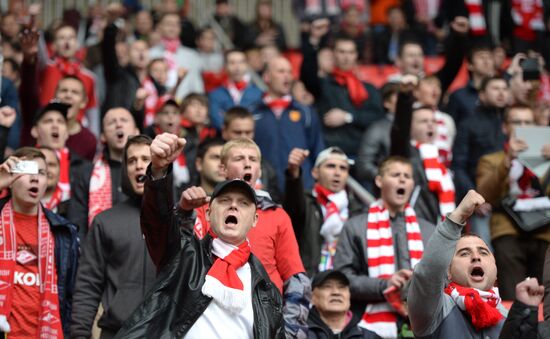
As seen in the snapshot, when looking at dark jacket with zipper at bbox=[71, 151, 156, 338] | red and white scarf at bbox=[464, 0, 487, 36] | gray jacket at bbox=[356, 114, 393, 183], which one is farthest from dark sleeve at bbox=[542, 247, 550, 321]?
red and white scarf at bbox=[464, 0, 487, 36]

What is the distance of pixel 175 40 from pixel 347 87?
2932 mm

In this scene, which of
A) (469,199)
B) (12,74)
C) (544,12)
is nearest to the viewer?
(469,199)

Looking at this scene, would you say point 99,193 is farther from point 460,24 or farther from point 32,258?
point 460,24

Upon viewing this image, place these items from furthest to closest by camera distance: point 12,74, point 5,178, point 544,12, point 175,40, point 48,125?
point 544,12 → point 175,40 → point 12,74 → point 48,125 → point 5,178

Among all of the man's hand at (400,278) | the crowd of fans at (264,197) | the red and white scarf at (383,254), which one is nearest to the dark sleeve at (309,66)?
the crowd of fans at (264,197)

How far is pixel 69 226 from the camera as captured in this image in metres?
8.94

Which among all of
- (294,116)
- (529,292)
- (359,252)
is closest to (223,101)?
(294,116)

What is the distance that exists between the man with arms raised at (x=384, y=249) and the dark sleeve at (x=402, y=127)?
827 mm

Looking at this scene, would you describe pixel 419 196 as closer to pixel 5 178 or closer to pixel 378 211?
pixel 378 211

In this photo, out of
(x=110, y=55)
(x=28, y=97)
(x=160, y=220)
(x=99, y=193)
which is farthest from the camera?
(x=110, y=55)

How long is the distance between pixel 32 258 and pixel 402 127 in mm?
3724

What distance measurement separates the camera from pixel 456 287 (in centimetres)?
769

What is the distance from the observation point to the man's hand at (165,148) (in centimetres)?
704

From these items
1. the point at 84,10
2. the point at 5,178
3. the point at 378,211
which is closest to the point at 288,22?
the point at 84,10
